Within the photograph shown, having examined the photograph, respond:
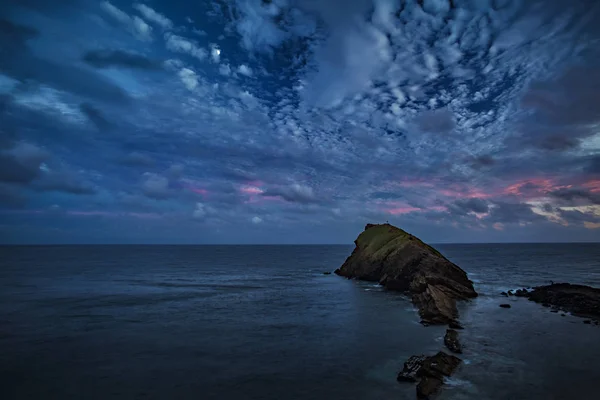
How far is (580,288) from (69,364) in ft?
188

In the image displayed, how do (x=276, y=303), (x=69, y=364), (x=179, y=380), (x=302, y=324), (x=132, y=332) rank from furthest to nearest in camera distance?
(x=276, y=303) < (x=302, y=324) < (x=132, y=332) < (x=69, y=364) < (x=179, y=380)

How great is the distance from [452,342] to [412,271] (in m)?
27.6

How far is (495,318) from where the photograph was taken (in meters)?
31.9

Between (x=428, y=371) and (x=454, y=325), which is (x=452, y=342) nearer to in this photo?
(x=454, y=325)

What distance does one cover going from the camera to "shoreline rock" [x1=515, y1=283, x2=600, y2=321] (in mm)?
33719

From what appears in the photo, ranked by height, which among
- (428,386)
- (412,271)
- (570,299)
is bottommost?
(428,386)

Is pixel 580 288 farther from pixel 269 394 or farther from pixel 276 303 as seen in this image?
pixel 269 394

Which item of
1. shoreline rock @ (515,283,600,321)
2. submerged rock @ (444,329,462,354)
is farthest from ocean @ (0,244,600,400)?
shoreline rock @ (515,283,600,321)

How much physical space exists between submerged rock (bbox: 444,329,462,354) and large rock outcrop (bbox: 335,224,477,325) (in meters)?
4.14

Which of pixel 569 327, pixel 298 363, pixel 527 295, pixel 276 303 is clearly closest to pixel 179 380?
pixel 298 363

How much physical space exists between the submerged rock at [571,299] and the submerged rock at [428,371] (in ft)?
77.3

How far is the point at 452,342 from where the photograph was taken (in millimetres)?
23156

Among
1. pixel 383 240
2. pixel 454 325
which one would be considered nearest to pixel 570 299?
pixel 454 325

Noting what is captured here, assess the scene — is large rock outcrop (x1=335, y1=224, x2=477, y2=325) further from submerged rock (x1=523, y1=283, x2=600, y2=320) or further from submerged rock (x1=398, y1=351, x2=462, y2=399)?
submerged rock (x1=398, y1=351, x2=462, y2=399)
